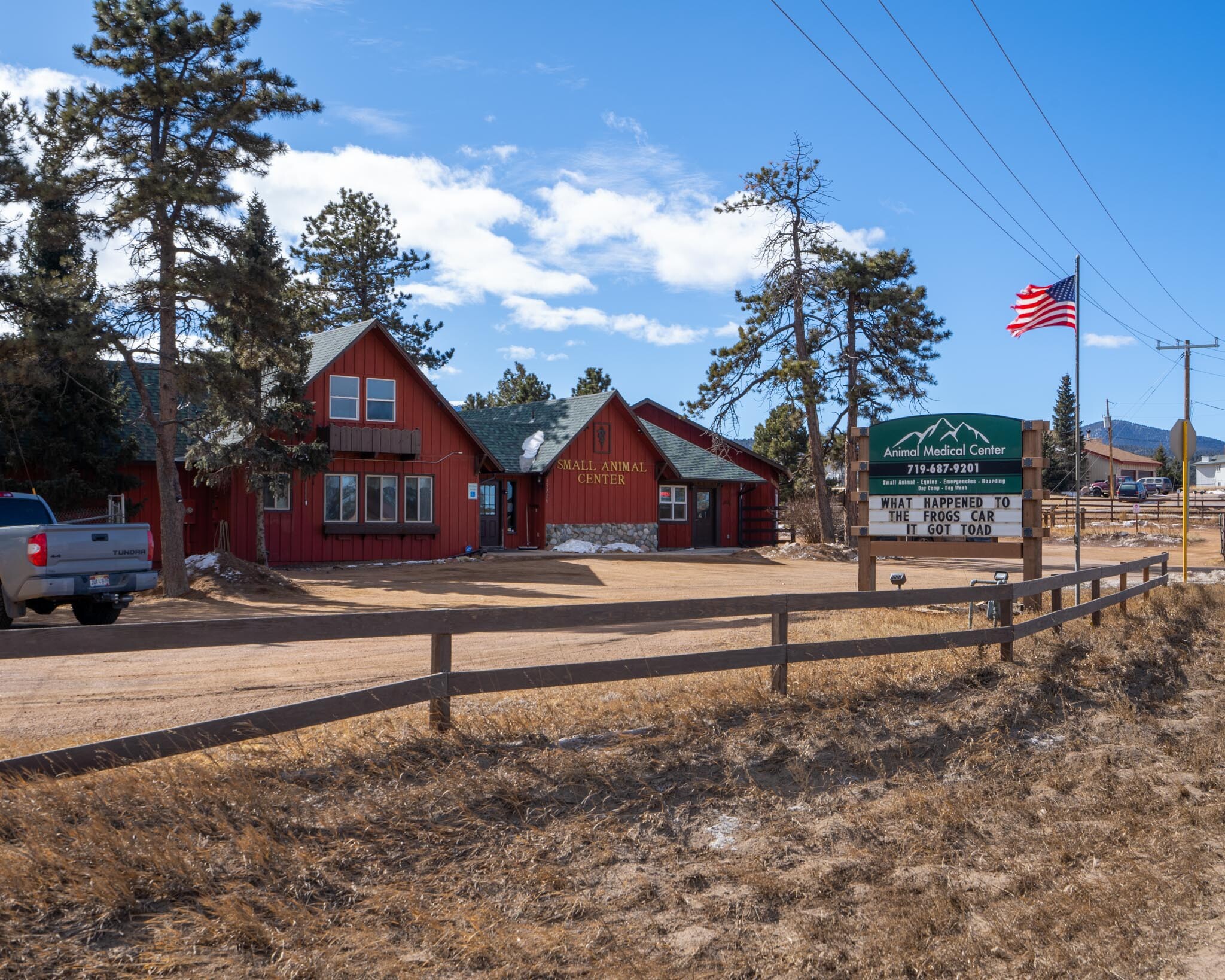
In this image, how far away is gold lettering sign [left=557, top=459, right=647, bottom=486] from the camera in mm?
36750

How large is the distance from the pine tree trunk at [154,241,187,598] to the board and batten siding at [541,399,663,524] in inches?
608

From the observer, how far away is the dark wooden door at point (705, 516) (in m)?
41.7


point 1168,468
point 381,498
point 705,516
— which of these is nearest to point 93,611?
point 381,498

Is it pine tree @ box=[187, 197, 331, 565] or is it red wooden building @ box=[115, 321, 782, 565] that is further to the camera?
red wooden building @ box=[115, 321, 782, 565]

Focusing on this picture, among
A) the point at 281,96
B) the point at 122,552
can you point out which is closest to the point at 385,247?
the point at 281,96

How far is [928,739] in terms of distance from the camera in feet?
26.5

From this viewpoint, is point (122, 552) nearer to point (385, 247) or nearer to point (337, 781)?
point (337, 781)

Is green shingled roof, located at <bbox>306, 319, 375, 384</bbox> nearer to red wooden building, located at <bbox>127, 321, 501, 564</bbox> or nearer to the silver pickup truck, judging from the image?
red wooden building, located at <bbox>127, 321, 501, 564</bbox>

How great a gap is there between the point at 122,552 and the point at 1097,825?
13113 millimetres

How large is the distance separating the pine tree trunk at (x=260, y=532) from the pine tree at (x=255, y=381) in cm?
3

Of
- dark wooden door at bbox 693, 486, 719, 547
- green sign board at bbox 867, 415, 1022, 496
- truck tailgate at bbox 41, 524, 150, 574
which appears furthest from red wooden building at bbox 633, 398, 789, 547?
truck tailgate at bbox 41, 524, 150, 574

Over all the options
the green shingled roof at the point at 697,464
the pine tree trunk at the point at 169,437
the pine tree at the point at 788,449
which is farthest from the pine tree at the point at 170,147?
the pine tree at the point at 788,449

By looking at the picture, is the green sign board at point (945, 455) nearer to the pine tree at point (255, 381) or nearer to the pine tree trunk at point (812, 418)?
the pine tree at point (255, 381)

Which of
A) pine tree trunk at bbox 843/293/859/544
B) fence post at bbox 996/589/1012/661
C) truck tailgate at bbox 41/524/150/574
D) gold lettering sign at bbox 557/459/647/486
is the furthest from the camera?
pine tree trunk at bbox 843/293/859/544
